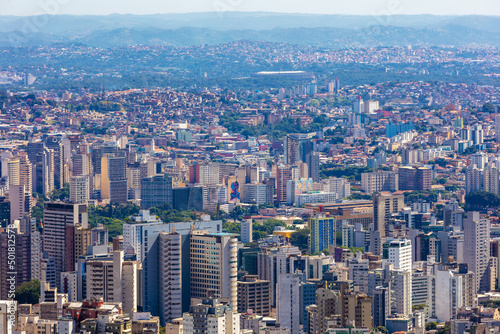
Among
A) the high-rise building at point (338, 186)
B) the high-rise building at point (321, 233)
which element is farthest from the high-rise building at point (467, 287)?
the high-rise building at point (338, 186)

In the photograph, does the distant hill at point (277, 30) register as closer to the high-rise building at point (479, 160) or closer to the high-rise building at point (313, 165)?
the high-rise building at point (313, 165)

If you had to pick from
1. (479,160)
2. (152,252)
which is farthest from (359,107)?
(152,252)

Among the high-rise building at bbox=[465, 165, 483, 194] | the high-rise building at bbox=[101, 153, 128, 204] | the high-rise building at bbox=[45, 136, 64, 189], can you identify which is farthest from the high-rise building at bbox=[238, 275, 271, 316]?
the high-rise building at bbox=[45, 136, 64, 189]

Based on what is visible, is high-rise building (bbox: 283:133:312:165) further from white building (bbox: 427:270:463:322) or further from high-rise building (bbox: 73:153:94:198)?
white building (bbox: 427:270:463:322)

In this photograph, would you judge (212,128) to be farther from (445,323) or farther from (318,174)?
(445,323)

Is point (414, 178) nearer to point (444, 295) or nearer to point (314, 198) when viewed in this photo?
point (314, 198)

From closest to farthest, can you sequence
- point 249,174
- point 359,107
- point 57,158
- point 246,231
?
point 246,231
point 249,174
point 57,158
point 359,107
